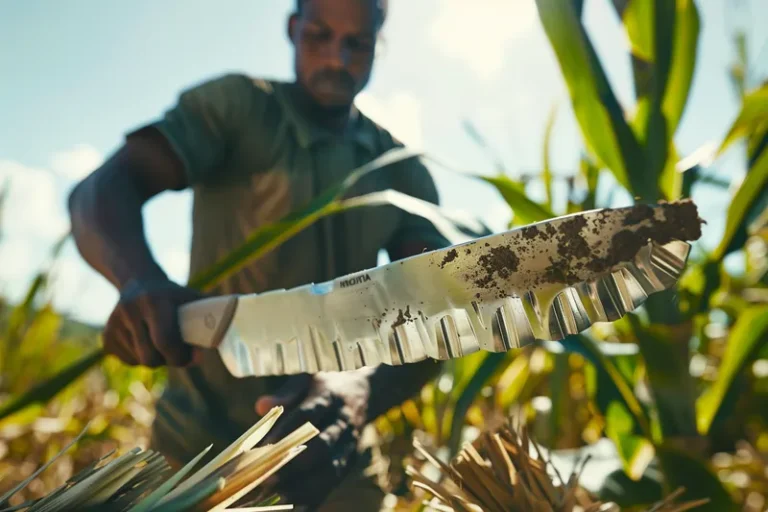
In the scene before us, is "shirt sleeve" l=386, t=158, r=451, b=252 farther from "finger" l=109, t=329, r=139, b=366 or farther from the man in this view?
"finger" l=109, t=329, r=139, b=366

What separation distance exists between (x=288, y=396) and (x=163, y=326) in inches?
4.9

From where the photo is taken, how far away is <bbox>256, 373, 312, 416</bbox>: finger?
0.44 meters

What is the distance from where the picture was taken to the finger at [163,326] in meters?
0.44

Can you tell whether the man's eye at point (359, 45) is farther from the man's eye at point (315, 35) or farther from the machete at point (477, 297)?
the machete at point (477, 297)

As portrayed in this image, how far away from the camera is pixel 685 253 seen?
1.03 ft

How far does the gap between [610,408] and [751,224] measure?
287 millimetres

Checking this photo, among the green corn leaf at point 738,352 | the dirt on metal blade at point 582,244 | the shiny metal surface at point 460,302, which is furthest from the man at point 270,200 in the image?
the green corn leaf at point 738,352

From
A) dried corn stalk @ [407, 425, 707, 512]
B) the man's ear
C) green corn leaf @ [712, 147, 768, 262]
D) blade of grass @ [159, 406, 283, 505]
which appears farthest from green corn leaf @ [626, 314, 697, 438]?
Answer: the man's ear

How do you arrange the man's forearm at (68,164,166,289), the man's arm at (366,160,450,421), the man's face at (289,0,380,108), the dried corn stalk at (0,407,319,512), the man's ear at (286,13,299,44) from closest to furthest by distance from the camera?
the dried corn stalk at (0,407,319,512)
the man's forearm at (68,164,166,289)
the man's arm at (366,160,450,421)
the man's face at (289,0,380,108)
the man's ear at (286,13,299,44)

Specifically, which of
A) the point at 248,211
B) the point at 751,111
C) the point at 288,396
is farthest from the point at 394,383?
the point at 751,111

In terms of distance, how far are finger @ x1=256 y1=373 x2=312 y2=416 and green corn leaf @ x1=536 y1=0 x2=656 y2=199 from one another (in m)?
0.41

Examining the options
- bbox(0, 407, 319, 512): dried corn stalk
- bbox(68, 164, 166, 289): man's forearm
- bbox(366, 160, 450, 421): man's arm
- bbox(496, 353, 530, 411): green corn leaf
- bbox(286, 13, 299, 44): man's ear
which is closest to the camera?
bbox(0, 407, 319, 512): dried corn stalk

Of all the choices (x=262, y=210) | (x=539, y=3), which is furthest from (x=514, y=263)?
(x=262, y=210)

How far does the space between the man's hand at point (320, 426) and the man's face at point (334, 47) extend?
0.38 meters
